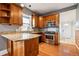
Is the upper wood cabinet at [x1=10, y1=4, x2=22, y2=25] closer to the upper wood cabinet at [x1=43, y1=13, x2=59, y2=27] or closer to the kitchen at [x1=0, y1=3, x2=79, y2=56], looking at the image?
the kitchen at [x1=0, y1=3, x2=79, y2=56]

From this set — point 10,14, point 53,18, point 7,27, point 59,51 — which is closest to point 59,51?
point 59,51

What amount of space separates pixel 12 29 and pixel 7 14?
0.40m

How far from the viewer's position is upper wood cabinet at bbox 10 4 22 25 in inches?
87.2

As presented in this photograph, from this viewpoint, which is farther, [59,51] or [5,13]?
[59,51]

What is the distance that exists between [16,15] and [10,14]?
199mm

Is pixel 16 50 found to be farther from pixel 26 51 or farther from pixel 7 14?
pixel 7 14

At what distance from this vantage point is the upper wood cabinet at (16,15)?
2216 mm

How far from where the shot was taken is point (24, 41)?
161cm

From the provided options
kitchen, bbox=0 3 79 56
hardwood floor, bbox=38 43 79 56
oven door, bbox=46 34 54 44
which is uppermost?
kitchen, bbox=0 3 79 56

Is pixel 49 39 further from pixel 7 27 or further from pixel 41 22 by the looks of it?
pixel 7 27

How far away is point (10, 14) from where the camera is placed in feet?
7.11

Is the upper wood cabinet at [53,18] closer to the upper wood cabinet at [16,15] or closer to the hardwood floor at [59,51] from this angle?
the hardwood floor at [59,51]

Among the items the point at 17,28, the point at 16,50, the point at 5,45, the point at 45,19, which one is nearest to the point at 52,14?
the point at 45,19

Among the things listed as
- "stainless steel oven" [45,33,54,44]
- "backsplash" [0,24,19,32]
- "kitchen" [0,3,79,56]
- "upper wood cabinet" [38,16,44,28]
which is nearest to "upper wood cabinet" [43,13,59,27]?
"kitchen" [0,3,79,56]
